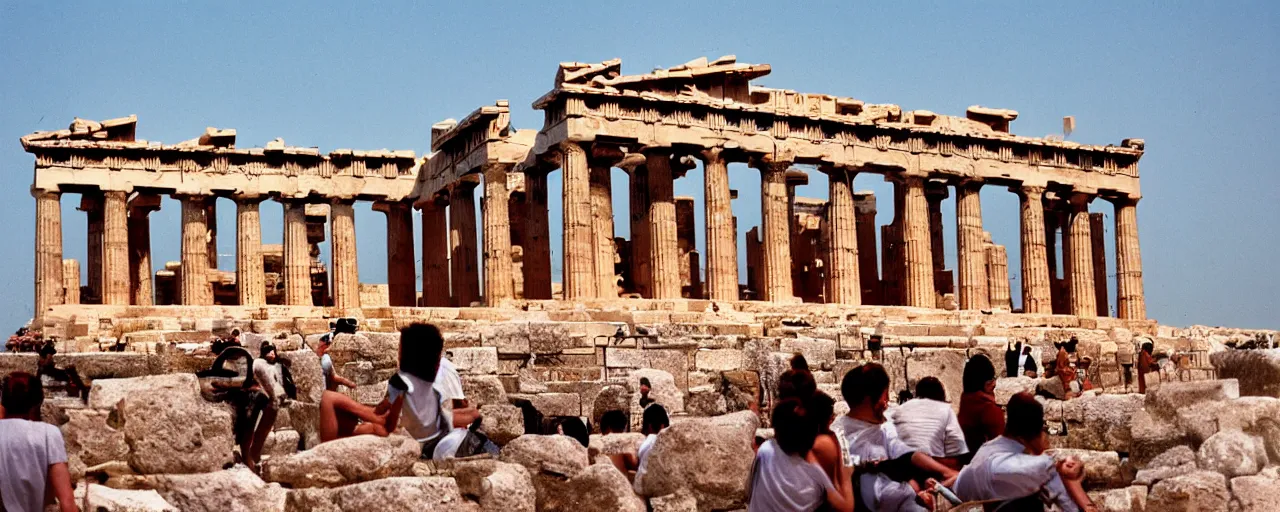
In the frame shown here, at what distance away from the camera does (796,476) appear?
29.1 ft

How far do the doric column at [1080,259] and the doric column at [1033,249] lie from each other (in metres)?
1.22

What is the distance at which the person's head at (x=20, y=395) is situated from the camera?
8.70 m

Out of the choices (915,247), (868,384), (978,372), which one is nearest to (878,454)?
(868,384)

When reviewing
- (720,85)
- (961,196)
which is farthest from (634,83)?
(961,196)

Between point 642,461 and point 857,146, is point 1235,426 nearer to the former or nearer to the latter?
point 642,461

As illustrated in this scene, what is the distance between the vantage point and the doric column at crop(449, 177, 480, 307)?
1786 inches

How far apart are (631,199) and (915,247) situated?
26.2 ft

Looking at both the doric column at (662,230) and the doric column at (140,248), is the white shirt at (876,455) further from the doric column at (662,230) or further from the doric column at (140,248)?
the doric column at (140,248)

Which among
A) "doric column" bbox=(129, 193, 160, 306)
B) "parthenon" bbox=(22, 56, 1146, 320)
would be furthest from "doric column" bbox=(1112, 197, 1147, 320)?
"doric column" bbox=(129, 193, 160, 306)

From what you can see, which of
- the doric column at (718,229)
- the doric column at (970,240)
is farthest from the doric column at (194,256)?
the doric column at (970,240)

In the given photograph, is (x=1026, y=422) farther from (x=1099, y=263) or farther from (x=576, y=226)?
(x=1099, y=263)

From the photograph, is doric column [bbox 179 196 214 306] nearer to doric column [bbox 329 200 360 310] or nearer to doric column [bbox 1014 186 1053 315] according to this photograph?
doric column [bbox 329 200 360 310]

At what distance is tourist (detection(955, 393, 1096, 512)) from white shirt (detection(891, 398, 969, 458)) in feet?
2.25

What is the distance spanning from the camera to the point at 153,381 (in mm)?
11297
